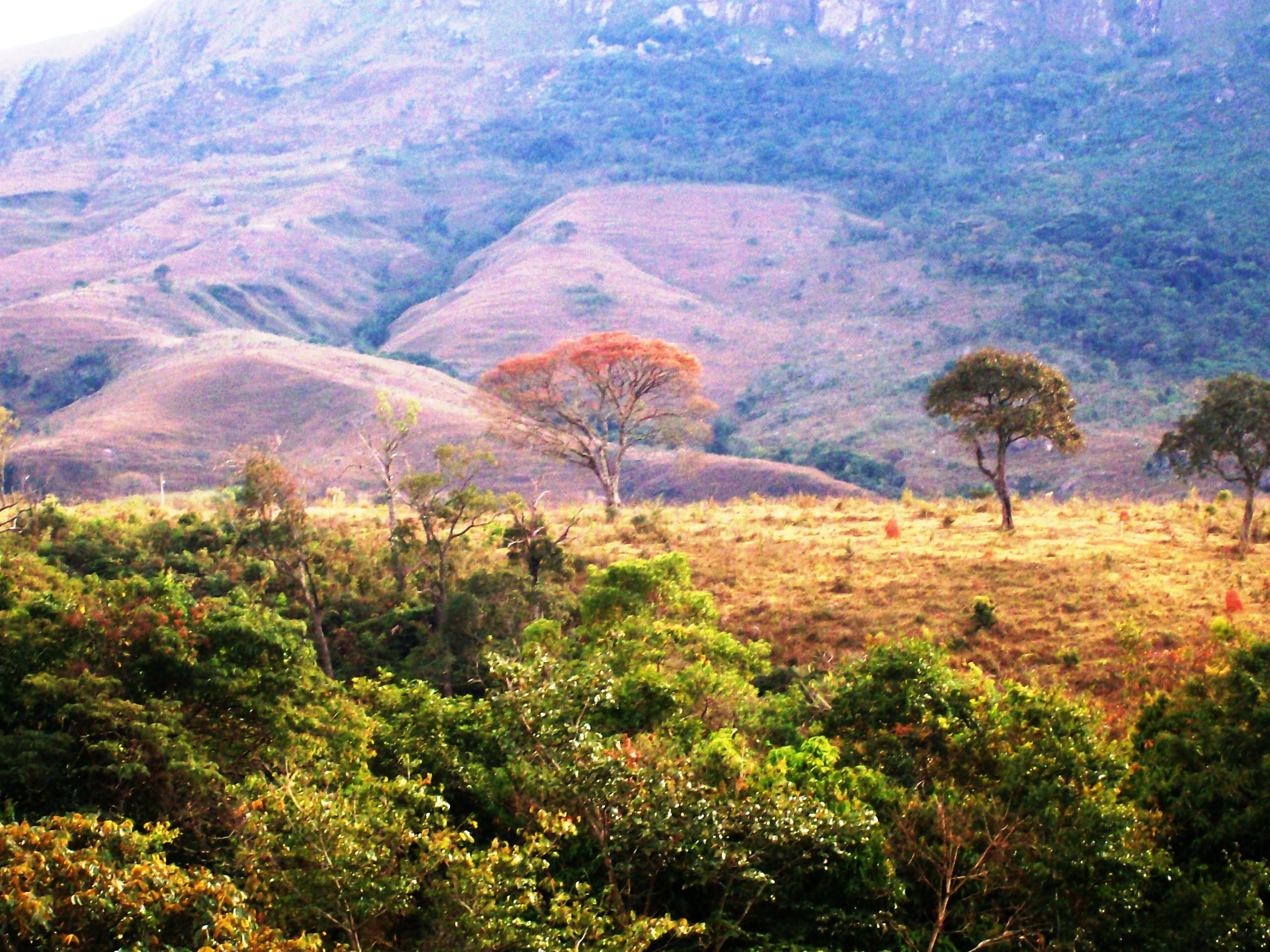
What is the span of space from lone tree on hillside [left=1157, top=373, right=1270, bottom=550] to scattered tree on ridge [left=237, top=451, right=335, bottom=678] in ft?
56.9

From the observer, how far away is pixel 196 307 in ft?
361

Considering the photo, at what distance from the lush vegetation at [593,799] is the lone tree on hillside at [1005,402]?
10955 mm

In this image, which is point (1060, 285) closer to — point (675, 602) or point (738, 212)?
point (738, 212)

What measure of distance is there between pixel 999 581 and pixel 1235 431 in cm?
531

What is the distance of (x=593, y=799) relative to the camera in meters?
10.0

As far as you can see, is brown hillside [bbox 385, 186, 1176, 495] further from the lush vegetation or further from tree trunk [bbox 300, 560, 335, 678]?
the lush vegetation

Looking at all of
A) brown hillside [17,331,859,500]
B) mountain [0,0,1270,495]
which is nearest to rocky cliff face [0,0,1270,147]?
mountain [0,0,1270,495]

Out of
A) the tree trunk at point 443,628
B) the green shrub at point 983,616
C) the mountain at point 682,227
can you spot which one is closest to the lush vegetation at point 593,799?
the tree trunk at point 443,628

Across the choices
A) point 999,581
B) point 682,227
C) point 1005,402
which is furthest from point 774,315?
point 999,581

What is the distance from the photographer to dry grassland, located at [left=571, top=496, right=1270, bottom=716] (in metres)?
19.7

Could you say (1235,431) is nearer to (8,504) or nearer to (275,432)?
(8,504)

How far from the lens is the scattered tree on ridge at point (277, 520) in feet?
76.3

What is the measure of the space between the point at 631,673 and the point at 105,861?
730cm

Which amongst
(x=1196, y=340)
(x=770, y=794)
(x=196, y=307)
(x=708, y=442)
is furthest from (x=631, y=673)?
(x=196, y=307)
